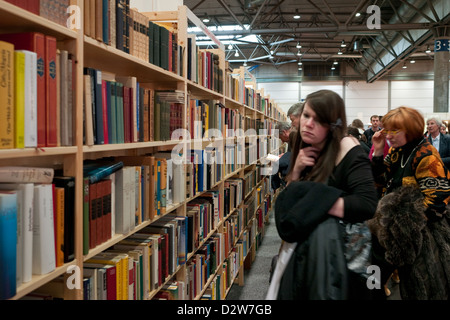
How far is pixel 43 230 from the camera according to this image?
3.66 ft

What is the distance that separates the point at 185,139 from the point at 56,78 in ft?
4.19

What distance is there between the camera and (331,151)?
1.46 meters

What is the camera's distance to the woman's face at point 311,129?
1477 mm

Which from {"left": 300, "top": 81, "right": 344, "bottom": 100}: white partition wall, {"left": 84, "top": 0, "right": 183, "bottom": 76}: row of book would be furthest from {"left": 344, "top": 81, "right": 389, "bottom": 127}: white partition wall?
{"left": 84, "top": 0, "right": 183, "bottom": 76}: row of book

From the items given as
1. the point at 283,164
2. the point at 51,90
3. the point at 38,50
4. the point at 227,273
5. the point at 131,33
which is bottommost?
the point at 227,273

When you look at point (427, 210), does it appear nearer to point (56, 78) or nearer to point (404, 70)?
point (56, 78)

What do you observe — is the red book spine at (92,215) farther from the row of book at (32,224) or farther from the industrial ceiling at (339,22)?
the industrial ceiling at (339,22)

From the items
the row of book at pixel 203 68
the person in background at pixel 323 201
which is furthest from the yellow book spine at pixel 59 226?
the row of book at pixel 203 68

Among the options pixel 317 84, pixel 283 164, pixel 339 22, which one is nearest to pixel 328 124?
pixel 283 164

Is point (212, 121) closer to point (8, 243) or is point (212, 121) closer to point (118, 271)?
point (118, 271)

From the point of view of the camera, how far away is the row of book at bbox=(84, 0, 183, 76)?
54.3 inches

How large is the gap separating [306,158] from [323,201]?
0.87 ft

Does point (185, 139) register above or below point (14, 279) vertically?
above
